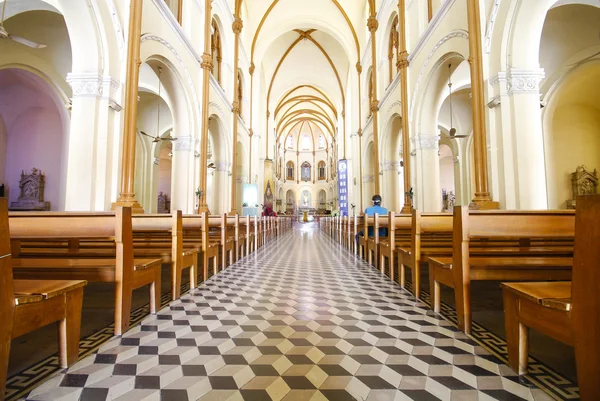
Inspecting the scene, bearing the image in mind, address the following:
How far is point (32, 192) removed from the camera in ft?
30.4

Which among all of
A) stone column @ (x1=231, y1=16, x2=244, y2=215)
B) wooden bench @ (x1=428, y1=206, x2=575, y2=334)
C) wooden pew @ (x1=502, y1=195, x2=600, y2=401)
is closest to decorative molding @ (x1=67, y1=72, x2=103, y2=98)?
wooden bench @ (x1=428, y1=206, x2=575, y2=334)

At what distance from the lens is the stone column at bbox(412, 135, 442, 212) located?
770cm

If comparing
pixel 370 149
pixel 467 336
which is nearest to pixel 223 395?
pixel 467 336

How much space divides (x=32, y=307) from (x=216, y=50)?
1090 centimetres

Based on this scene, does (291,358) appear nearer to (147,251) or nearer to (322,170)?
(147,251)

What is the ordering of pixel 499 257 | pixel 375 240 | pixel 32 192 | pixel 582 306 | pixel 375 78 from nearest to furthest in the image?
pixel 582 306
pixel 499 257
pixel 375 240
pixel 32 192
pixel 375 78

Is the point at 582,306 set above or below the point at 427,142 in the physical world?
below

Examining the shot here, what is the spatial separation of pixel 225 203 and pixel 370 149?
7422 millimetres

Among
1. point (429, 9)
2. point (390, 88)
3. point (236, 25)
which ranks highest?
point (236, 25)

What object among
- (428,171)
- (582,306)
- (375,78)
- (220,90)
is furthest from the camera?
(375,78)

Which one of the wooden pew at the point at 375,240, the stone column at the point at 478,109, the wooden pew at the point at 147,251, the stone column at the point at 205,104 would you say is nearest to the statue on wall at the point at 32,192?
the stone column at the point at 205,104

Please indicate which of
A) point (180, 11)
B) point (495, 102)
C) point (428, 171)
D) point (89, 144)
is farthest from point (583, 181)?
point (89, 144)

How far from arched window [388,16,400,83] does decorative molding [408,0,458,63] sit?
202 cm

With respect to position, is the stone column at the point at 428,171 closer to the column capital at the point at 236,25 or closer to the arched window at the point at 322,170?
the column capital at the point at 236,25
